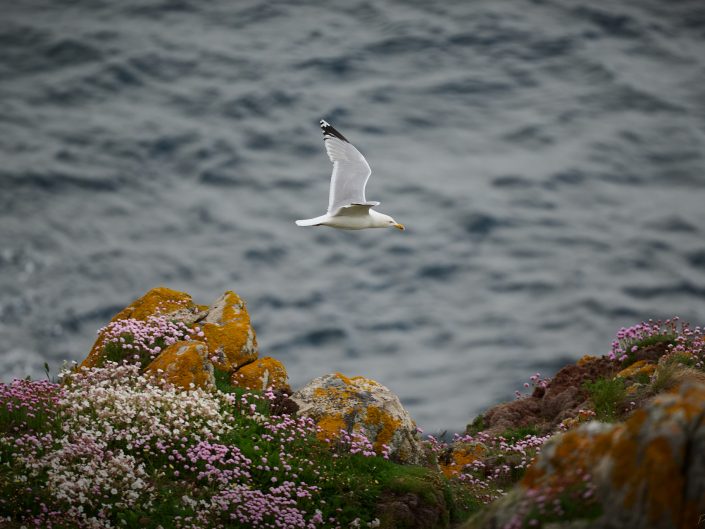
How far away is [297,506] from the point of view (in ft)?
33.0

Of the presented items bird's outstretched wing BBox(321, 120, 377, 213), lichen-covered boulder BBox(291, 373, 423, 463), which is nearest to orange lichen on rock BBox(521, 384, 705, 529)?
lichen-covered boulder BBox(291, 373, 423, 463)

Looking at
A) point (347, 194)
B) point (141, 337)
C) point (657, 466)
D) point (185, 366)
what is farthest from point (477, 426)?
point (657, 466)

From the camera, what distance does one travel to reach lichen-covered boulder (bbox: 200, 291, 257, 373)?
1286 cm

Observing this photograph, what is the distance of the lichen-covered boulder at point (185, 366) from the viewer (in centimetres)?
1170

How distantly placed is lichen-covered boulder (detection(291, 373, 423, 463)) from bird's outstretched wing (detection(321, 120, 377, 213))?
12.5ft

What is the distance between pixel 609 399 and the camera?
503 inches

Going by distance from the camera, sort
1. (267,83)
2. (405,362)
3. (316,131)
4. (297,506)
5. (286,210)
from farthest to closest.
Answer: (267,83), (316,131), (286,210), (405,362), (297,506)

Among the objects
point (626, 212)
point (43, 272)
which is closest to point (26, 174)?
point (43, 272)

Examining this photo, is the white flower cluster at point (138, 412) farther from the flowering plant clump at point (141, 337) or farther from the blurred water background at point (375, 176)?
the blurred water background at point (375, 176)

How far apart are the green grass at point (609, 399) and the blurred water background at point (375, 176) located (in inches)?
800

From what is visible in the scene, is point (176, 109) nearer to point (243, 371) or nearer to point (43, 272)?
point (43, 272)

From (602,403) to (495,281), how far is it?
101 ft

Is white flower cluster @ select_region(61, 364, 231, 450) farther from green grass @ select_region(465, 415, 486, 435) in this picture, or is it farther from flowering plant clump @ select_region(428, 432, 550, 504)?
green grass @ select_region(465, 415, 486, 435)

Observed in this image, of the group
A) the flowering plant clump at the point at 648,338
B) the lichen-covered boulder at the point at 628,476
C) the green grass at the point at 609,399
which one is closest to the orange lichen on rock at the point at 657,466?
the lichen-covered boulder at the point at 628,476
